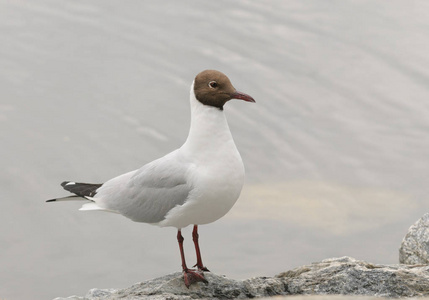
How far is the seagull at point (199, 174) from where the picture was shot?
818 cm

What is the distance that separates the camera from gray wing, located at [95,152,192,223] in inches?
334

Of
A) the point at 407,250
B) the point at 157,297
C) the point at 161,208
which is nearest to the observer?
the point at 157,297

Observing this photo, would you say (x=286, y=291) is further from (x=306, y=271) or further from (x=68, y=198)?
(x=68, y=198)

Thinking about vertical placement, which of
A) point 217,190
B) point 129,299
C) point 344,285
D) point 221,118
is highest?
point 221,118

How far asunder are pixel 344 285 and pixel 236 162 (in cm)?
178

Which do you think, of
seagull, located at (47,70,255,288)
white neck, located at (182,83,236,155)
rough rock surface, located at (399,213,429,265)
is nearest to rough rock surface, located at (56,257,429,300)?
seagull, located at (47,70,255,288)

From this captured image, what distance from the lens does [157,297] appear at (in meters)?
8.01

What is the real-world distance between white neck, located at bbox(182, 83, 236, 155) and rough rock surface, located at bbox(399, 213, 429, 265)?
380cm

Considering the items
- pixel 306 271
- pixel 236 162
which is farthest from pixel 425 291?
pixel 236 162

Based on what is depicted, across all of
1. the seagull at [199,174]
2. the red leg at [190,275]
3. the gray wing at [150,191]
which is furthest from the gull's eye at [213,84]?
the red leg at [190,275]

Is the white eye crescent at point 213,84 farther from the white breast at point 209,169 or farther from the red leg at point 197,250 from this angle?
the red leg at point 197,250

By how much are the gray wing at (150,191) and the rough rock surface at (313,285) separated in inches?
32.3

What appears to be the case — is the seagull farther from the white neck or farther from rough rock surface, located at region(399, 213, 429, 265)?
rough rock surface, located at region(399, 213, 429, 265)

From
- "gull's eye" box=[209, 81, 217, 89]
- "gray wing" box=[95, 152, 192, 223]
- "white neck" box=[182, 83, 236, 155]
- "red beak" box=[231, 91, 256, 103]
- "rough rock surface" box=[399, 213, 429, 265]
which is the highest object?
"gull's eye" box=[209, 81, 217, 89]
